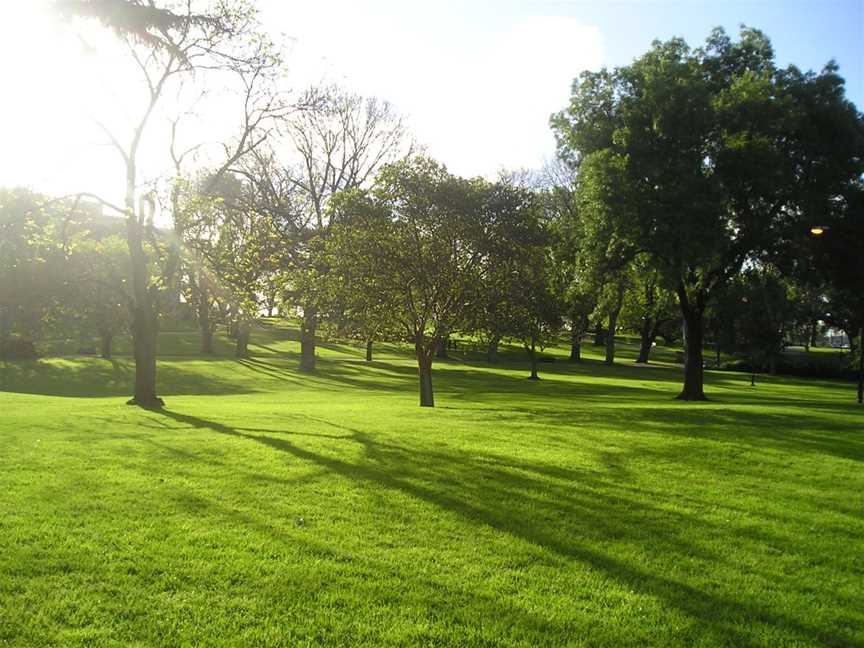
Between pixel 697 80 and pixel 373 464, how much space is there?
20.8m

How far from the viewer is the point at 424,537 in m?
6.95

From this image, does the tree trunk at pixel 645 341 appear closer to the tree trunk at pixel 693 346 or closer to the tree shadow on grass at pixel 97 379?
the tree trunk at pixel 693 346

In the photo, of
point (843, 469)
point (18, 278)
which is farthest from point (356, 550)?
point (18, 278)

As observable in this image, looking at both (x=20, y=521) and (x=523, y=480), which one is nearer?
(x=20, y=521)

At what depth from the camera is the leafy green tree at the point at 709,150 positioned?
2308 centimetres

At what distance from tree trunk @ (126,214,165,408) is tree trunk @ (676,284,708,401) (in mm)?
21851

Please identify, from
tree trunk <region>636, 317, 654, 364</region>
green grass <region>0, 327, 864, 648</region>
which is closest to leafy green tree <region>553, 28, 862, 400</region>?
green grass <region>0, 327, 864, 648</region>

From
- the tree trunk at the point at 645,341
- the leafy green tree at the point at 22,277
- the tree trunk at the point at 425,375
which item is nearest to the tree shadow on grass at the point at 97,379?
the leafy green tree at the point at 22,277

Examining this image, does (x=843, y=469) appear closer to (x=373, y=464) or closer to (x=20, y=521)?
(x=373, y=464)

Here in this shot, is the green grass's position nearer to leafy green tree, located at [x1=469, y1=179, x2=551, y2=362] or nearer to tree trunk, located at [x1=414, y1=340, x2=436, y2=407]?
leafy green tree, located at [x1=469, y1=179, x2=551, y2=362]

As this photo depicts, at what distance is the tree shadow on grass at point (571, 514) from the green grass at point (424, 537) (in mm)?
34

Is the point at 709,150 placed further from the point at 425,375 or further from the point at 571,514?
the point at 571,514

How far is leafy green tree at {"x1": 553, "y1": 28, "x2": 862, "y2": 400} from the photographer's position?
2308cm

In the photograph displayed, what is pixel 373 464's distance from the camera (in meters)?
10.5
